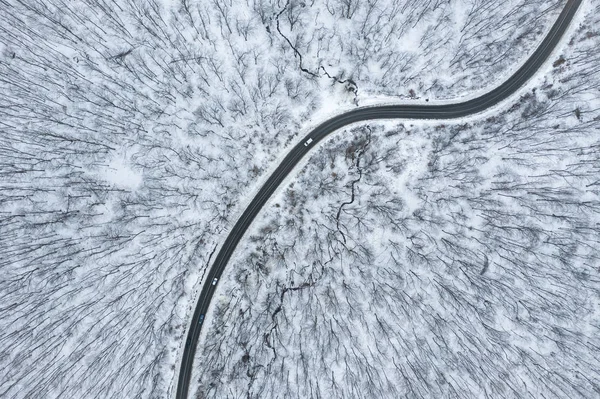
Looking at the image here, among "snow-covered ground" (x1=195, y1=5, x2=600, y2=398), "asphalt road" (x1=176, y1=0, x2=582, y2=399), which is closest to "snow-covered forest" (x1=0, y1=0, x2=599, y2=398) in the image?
"snow-covered ground" (x1=195, y1=5, x2=600, y2=398)

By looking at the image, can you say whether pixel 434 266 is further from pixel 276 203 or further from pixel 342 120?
pixel 342 120

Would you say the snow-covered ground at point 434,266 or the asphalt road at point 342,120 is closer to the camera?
the snow-covered ground at point 434,266

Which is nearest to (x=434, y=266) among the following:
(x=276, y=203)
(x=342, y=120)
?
(x=276, y=203)

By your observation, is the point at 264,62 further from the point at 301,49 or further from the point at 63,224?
the point at 63,224

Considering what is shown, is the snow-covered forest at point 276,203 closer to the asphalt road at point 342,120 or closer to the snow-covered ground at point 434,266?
A: the snow-covered ground at point 434,266

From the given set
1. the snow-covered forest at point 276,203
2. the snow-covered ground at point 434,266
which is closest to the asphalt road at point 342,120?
the snow-covered ground at point 434,266
